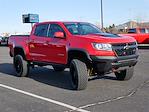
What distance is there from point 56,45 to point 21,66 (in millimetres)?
2286

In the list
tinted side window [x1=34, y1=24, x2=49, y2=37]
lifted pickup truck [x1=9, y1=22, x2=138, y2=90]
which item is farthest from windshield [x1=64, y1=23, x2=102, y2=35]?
tinted side window [x1=34, y1=24, x2=49, y2=37]

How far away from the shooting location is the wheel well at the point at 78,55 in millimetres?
8811

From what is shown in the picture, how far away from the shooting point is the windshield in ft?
31.8

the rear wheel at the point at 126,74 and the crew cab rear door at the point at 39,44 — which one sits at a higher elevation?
the crew cab rear door at the point at 39,44

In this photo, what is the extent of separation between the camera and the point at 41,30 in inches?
428

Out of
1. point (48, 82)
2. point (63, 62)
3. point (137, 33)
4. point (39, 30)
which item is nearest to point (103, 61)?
point (63, 62)

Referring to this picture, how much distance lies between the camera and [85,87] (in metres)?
8.78

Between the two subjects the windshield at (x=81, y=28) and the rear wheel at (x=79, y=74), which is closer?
the rear wheel at (x=79, y=74)

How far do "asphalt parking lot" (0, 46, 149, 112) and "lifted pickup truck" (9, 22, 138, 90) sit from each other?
0.44m

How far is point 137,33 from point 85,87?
20.3 metres

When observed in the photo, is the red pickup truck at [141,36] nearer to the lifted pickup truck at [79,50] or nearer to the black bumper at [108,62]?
the lifted pickup truck at [79,50]

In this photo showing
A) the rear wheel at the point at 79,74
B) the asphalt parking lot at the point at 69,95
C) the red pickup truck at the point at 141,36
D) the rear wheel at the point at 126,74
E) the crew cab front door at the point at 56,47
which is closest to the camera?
the asphalt parking lot at the point at 69,95

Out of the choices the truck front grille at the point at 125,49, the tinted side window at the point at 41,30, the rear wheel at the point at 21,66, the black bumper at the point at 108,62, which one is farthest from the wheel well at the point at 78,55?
the rear wheel at the point at 21,66

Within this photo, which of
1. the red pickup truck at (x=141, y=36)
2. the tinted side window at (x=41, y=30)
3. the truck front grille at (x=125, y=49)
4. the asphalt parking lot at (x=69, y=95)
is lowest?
the asphalt parking lot at (x=69, y=95)
